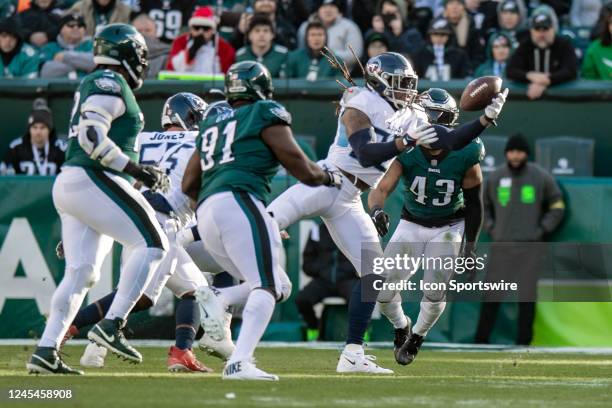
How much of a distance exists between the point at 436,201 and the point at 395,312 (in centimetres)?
87

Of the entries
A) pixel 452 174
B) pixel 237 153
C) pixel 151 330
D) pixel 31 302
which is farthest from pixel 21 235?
pixel 237 153

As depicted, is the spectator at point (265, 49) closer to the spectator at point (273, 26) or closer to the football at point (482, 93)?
the spectator at point (273, 26)

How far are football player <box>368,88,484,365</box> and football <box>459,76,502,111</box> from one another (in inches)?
35.4

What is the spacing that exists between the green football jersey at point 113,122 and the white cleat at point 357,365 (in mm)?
1912

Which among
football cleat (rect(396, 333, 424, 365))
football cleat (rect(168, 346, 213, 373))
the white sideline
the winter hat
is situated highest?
the winter hat

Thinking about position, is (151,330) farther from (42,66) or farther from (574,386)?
(574,386)

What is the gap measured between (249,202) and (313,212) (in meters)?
1.66

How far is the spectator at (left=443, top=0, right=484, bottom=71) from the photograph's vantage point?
49.2ft

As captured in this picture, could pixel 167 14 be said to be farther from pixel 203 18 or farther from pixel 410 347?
pixel 410 347

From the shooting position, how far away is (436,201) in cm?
1023

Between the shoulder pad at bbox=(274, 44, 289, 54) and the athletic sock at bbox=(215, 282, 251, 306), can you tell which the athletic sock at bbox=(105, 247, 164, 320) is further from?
the shoulder pad at bbox=(274, 44, 289, 54)

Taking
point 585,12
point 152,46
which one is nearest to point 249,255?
point 152,46

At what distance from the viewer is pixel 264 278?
7742mm

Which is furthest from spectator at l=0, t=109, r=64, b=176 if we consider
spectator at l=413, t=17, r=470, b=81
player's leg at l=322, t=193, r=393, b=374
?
player's leg at l=322, t=193, r=393, b=374
